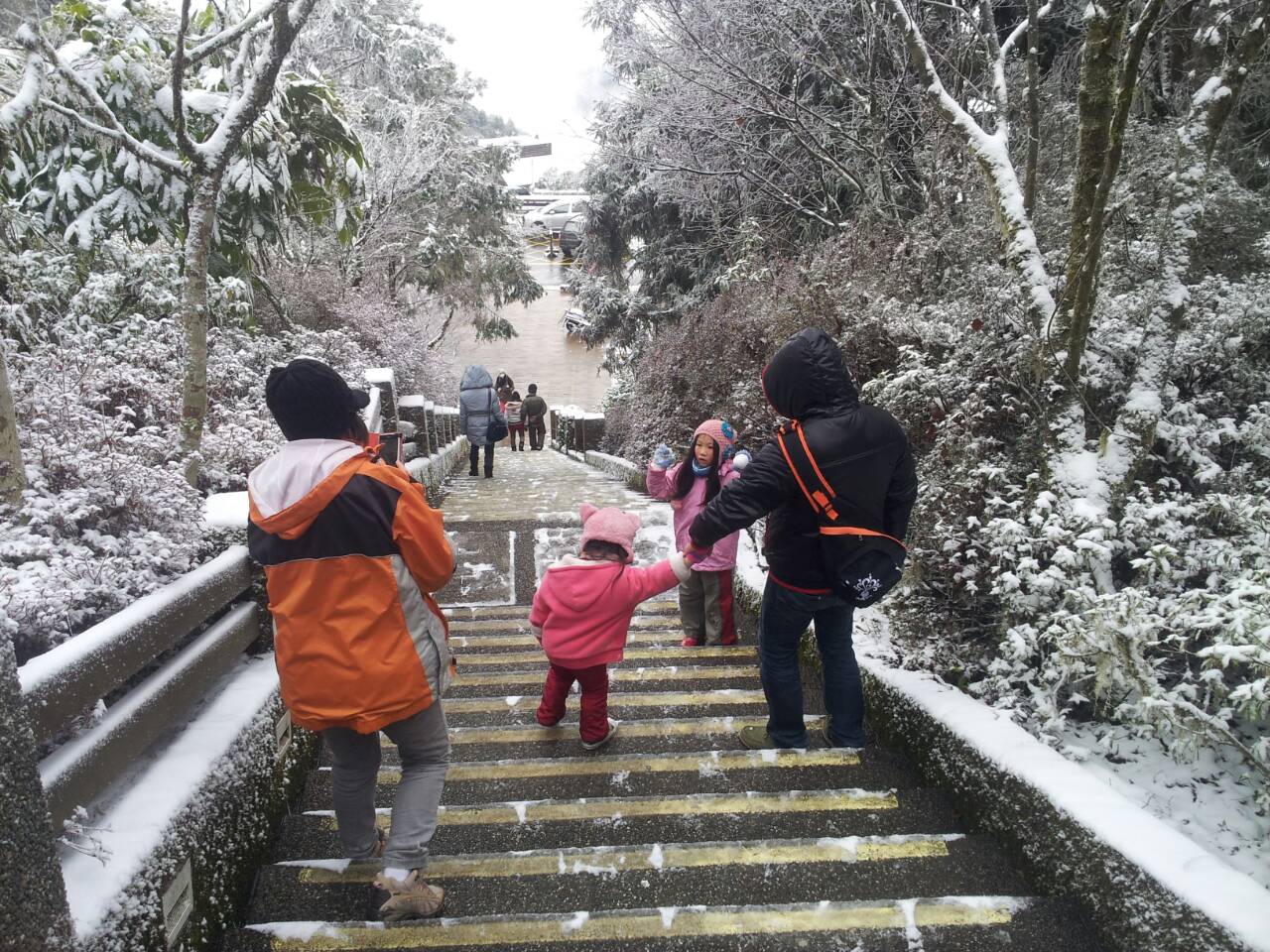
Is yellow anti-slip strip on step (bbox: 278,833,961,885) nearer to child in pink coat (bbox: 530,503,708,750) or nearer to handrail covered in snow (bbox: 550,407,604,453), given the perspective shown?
child in pink coat (bbox: 530,503,708,750)

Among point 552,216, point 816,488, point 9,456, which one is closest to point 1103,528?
point 816,488

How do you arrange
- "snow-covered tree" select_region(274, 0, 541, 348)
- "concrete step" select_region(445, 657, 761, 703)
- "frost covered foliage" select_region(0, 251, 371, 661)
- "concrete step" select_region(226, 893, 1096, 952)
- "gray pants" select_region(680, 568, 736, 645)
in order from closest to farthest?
1. "concrete step" select_region(226, 893, 1096, 952)
2. "frost covered foliage" select_region(0, 251, 371, 661)
3. "concrete step" select_region(445, 657, 761, 703)
4. "gray pants" select_region(680, 568, 736, 645)
5. "snow-covered tree" select_region(274, 0, 541, 348)

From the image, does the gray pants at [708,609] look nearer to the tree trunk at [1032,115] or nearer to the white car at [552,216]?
the tree trunk at [1032,115]

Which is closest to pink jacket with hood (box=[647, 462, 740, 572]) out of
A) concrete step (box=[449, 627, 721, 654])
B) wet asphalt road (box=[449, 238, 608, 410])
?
concrete step (box=[449, 627, 721, 654])

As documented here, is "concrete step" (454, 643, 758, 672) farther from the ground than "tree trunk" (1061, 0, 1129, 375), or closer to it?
closer to it

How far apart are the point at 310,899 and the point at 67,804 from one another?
2.47ft

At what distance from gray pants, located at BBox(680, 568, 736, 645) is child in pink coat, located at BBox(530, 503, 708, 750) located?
152 cm

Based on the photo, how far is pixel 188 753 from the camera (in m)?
2.30

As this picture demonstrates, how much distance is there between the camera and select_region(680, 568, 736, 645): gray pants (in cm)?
460

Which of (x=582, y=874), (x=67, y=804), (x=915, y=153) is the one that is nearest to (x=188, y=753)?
(x=67, y=804)

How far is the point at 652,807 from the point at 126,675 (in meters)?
1.70

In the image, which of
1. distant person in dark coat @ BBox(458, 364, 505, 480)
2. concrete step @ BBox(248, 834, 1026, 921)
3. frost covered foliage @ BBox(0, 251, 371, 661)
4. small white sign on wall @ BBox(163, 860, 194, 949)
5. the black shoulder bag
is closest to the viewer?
small white sign on wall @ BBox(163, 860, 194, 949)

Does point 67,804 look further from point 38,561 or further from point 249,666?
point 249,666

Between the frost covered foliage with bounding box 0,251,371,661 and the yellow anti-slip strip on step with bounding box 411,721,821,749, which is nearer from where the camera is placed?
the frost covered foliage with bounding box 0,251,371,661
